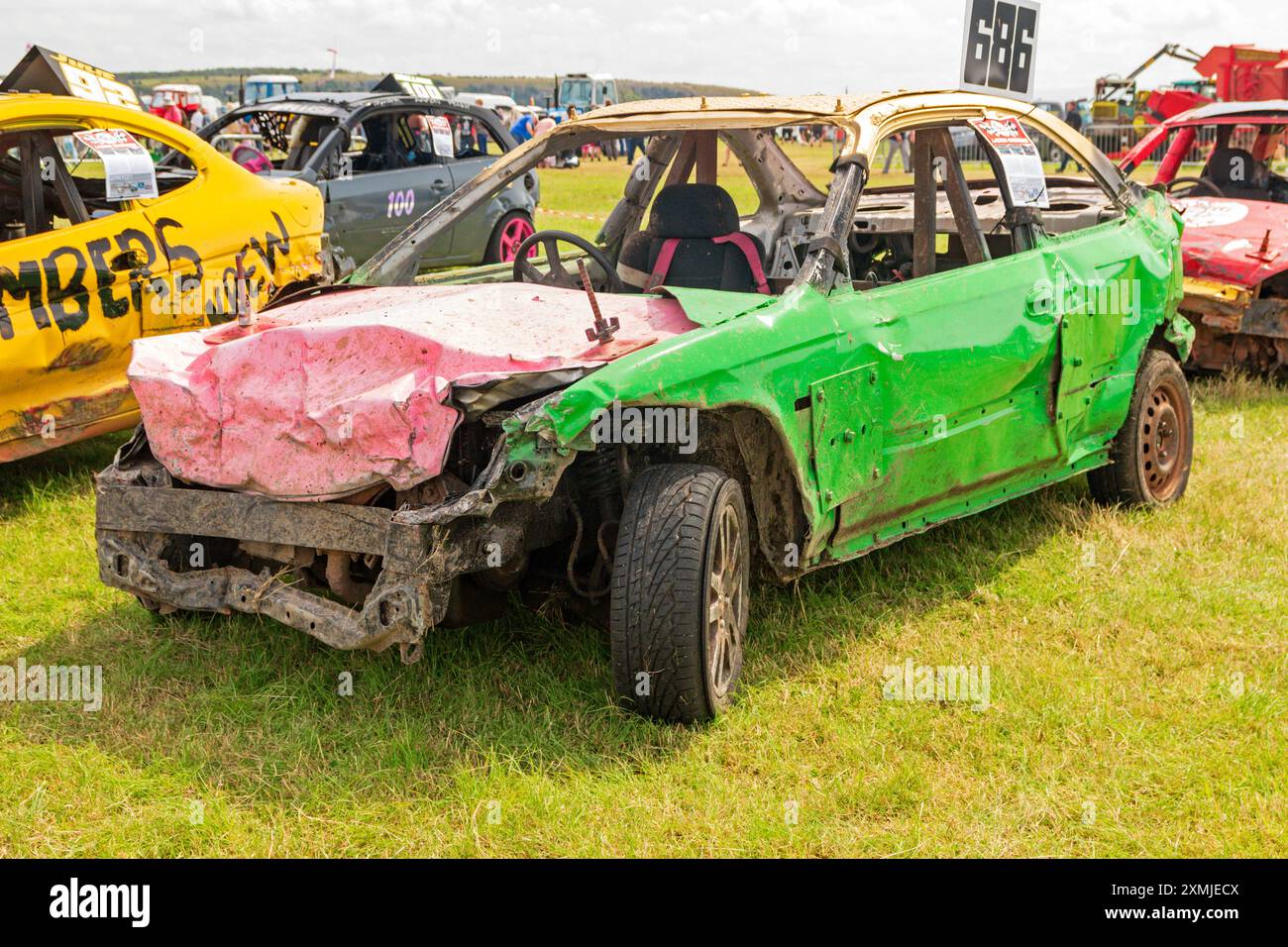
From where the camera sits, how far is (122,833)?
360 centimetres

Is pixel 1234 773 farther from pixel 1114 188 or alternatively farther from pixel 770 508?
pixel 1114 188

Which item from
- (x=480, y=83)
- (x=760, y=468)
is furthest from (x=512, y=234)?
(x=480, y=83)

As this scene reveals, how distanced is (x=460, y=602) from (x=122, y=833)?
1.12 m

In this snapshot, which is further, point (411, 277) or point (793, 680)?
point (411, 277)

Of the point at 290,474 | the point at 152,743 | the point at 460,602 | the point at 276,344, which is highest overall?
the point at 276,344

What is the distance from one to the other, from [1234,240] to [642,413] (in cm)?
586

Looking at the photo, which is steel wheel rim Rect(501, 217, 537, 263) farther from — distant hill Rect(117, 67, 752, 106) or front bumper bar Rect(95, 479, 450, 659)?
distant hill Rect(117, 67, 752, 106)

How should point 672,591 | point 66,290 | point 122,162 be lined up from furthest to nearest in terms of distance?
point 122,162 → point 66,290 → point 672,591

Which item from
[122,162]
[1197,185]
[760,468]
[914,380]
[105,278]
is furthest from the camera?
[1197,185]

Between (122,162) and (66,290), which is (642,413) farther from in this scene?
(122,162)

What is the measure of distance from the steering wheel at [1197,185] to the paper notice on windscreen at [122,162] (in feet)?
21.0

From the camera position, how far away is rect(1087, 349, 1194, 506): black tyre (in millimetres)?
5859

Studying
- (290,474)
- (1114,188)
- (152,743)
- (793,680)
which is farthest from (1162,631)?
(152,743)

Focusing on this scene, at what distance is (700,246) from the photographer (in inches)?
205
